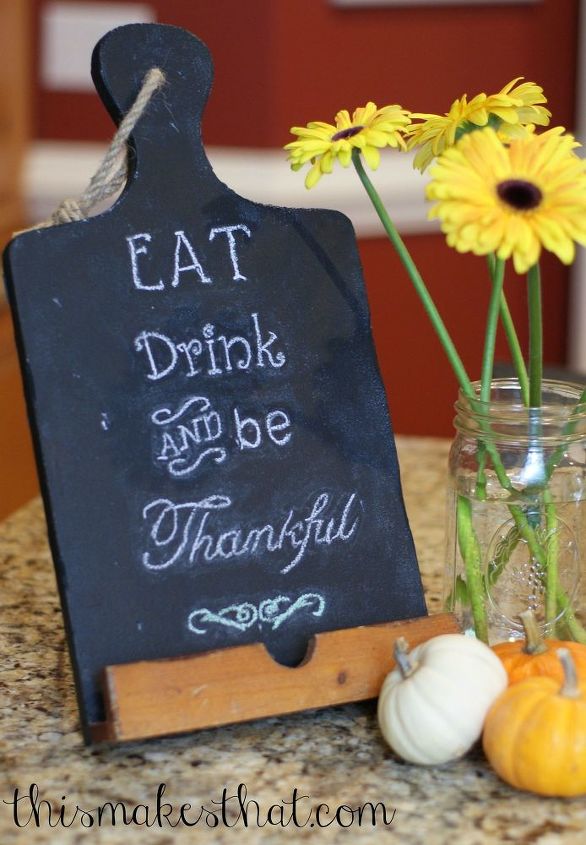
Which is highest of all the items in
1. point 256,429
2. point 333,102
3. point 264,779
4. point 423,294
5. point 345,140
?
point 333,102

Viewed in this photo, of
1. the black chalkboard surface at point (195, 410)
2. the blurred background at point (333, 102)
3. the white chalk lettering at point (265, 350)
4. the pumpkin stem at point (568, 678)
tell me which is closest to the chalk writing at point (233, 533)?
the black chalkboard surface at point (195, 410)

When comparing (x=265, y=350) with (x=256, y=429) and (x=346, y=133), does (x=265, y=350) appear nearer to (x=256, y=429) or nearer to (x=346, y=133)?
(x=256, y=429)

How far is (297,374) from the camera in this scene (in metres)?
0.90

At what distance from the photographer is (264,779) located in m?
0.76

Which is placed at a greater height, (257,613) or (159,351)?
(159,351)

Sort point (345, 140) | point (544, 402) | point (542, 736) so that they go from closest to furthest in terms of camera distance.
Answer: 1. point (542, 736)
2. point (345, 140)
3. point (544, 402)

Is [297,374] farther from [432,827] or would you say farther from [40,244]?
[432,827]

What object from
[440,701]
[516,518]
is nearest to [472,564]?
[516,518]

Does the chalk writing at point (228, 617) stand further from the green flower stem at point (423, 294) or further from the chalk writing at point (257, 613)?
the green flower stem at point (423, 294)

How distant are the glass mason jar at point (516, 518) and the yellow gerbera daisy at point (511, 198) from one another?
161mm

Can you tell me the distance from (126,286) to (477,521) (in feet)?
1.06

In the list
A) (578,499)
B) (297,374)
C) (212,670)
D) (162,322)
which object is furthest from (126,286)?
(578,499)

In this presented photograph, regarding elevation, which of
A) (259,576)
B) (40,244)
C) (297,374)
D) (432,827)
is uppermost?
(40,244)

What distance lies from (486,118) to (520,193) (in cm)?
12
